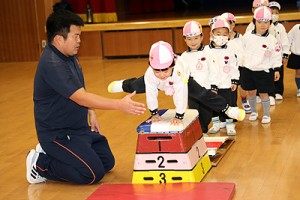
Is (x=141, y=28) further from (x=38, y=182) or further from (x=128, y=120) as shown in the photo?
(x=38, y=182)

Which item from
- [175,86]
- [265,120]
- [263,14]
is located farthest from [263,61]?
[175,86]

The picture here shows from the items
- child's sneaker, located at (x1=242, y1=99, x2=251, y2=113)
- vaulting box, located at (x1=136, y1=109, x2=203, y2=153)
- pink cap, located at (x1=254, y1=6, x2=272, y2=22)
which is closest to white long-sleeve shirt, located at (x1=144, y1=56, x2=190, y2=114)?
vaulting box, located at (x1=136, y1=109, x2=203, y2=153)

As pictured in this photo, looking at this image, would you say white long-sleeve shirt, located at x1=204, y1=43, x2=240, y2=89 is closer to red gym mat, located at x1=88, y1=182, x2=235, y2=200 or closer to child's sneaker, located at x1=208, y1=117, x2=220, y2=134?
child's sneaker, located at x1=208, y1=117, x2=220, y2=134

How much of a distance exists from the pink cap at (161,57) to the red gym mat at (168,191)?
746mm

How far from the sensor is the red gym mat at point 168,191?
3.56m

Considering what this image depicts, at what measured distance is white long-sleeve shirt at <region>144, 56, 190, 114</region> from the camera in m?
3.99

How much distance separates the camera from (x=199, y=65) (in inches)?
194

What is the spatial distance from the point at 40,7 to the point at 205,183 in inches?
267

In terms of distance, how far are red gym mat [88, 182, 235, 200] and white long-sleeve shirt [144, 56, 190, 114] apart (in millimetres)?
508

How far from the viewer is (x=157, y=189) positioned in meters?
3.76

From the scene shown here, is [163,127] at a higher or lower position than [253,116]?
higher

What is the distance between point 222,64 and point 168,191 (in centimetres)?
168

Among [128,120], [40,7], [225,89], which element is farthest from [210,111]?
[40,7]

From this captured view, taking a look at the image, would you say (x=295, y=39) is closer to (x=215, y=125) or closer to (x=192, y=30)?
(x=215, y=125)
